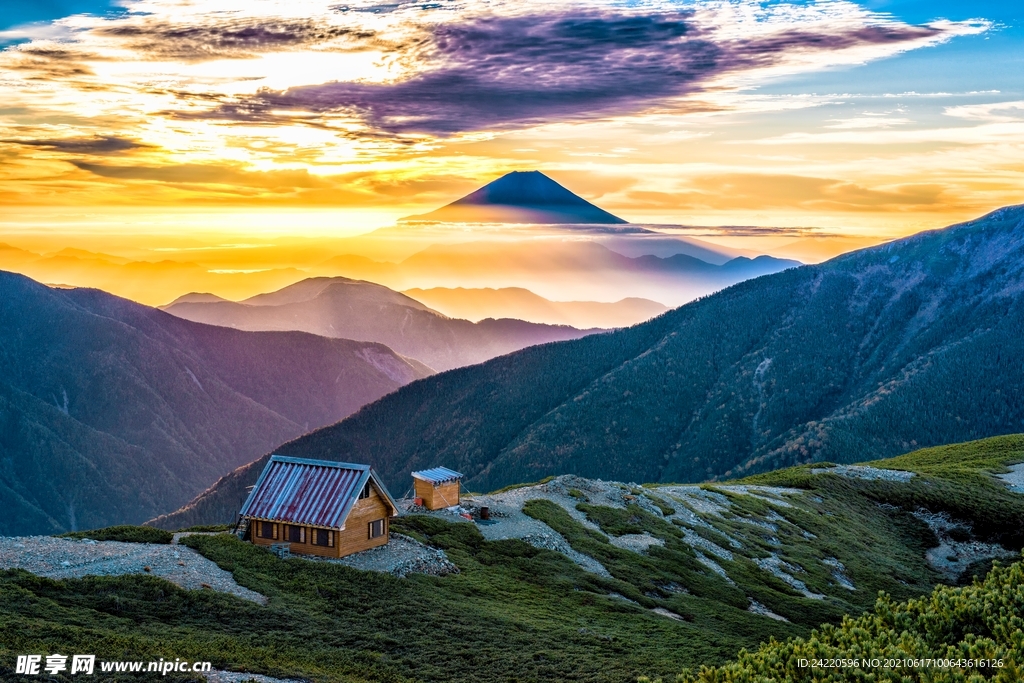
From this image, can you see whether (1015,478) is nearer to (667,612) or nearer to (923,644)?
(667,612)

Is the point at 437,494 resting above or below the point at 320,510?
below

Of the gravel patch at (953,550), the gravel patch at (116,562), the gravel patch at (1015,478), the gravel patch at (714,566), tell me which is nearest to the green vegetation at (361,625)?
the gravel patch at (116,562)

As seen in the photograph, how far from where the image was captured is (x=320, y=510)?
50.9m

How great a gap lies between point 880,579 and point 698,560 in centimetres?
1880

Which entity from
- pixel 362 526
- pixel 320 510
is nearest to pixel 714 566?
pixel 362 526

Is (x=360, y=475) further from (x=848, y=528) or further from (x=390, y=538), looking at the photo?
(x=848, y=528)

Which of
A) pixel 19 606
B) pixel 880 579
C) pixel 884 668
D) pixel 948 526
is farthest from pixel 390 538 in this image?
pixel 948 526

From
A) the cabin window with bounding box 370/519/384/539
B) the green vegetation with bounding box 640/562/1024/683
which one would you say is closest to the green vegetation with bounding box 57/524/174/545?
the cabin window with bounding box 370/519/384/539

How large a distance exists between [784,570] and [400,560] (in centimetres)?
3439

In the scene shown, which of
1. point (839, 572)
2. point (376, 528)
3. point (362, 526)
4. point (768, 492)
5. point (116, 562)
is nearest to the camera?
point (116, 562)

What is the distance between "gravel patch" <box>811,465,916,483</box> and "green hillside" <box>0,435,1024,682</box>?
19.7m

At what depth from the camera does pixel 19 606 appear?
35.2 m

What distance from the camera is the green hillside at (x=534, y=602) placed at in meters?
34.1

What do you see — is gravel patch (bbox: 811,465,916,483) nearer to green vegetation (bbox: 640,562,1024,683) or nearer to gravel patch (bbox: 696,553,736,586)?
gravel patch (bbox: 696,553,736,586)
